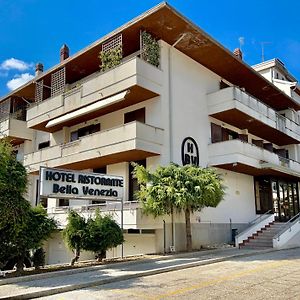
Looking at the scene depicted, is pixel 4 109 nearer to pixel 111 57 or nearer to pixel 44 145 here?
pixel 44 145

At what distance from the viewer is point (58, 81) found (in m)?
25.4

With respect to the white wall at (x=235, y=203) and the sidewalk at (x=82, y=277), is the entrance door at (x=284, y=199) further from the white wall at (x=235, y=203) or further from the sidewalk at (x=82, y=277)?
the sidewalk at (x=82, y=277)

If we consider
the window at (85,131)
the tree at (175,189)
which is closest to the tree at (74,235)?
the tree at (175,189)

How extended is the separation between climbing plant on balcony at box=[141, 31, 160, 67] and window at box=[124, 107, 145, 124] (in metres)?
2.74

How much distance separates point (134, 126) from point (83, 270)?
27.1 feet

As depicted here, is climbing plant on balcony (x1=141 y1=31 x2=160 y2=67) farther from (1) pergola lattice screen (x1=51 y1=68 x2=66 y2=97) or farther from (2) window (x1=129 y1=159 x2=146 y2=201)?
(1) pergola lattice screen (x1=51 y1=68 x2=66 y2=97)

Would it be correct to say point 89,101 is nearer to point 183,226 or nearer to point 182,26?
point 182,26

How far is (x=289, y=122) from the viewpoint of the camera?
3002 centimetres

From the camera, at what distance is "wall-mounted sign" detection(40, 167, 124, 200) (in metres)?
14.2

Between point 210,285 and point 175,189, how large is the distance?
22.8 ft

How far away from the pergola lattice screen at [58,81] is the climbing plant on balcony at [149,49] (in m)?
7.15

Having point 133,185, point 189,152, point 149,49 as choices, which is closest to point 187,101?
point 189,152

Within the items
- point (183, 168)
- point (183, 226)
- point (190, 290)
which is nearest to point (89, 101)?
point (183, 168)

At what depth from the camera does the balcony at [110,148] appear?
746 inches
